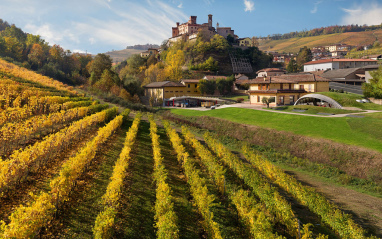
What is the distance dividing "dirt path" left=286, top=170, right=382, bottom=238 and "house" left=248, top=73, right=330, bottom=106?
116 feet

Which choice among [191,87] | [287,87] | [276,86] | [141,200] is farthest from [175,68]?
[141,200]

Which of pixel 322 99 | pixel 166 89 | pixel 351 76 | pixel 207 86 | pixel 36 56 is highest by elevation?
pixel 36 56

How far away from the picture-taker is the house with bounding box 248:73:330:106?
5425 cm

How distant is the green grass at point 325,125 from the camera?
27.3 m

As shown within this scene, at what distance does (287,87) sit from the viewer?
58.1 metres

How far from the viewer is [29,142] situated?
21.4 metres

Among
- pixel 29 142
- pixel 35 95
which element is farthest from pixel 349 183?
pixel 35 95

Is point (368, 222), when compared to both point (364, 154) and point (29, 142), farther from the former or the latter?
point (29, 142)

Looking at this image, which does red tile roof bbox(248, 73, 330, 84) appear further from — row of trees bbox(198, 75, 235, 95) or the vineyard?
the vineyard

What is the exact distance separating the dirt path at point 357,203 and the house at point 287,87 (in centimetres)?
3527

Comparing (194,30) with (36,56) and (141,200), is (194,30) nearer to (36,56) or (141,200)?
(36,56)

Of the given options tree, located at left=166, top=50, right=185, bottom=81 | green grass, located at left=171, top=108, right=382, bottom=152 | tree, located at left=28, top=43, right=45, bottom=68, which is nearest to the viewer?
green grass, located at left=171, top=108, right=382, bottom=152

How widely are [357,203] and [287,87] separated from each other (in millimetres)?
44652

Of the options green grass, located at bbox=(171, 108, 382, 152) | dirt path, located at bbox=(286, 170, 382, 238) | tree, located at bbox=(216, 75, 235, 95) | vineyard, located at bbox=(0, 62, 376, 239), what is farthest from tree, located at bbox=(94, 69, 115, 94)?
dirt path, located at bbox=(286, 170, 382, 238)
